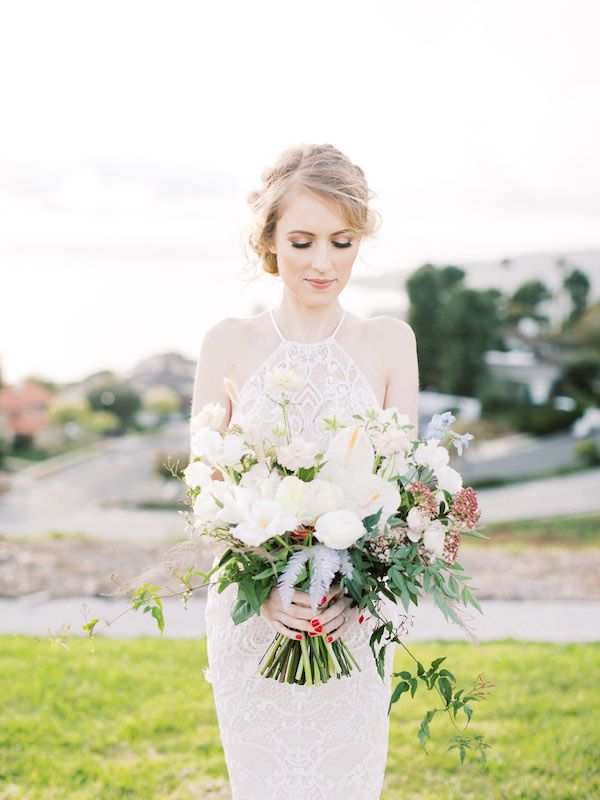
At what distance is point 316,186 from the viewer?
97.6 inches

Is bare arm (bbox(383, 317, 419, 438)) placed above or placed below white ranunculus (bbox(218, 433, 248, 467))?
above

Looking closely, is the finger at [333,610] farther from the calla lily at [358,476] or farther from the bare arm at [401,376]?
the bare arm at [401,376]

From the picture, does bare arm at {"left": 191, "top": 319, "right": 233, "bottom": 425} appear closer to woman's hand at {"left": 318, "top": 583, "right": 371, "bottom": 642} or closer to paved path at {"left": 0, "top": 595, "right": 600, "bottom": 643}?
woman's hand at {"left": 318, "top": 583, "right": 371, "bottom": 642}

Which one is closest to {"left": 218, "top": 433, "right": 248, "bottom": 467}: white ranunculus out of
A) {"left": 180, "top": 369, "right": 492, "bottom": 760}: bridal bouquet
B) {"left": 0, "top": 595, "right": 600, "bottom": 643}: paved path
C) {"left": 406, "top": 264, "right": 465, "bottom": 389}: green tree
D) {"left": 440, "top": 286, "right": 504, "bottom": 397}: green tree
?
{"left": 180, "top": 369, "right": 492, "bottom": 760}: bridal bouquet

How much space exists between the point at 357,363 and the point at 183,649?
330 centimetres

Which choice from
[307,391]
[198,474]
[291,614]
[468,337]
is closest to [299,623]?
[291,614]

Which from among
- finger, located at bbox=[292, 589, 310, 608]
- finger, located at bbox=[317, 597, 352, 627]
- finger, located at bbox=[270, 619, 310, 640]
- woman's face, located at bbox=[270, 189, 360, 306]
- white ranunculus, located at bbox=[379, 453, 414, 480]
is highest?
woman's face, located at bbox=[270, 189, 360, 306]

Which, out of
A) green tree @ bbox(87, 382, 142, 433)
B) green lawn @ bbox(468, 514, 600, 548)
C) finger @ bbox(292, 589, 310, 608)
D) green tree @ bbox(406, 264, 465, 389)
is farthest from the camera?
green tree @ bbox(406, 264, 465, 389)

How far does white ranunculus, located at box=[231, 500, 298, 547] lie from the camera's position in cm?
185

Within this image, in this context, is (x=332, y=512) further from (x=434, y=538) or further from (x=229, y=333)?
(x=229, y=333)

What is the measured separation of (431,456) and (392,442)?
0.57 ft

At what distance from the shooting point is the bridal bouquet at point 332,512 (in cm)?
188

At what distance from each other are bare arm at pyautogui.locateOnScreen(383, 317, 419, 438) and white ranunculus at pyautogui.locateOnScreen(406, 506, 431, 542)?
76 centimetres

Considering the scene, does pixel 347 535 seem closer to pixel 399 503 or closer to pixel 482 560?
pixel 399 503
